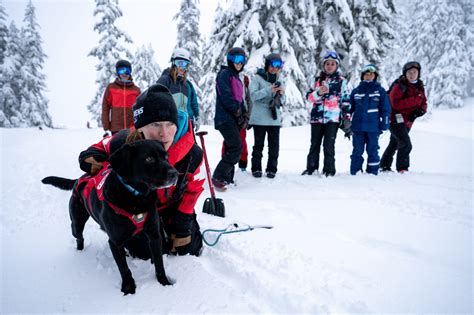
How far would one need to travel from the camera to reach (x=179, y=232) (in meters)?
2.53

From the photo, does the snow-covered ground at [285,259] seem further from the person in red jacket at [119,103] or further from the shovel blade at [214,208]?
the person in red jacket at [119,103]

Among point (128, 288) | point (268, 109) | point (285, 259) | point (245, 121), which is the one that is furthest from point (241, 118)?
point (128, 288)

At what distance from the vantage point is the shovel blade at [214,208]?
354 centimetres

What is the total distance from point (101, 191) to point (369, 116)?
499 cm

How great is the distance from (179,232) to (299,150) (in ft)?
25.3

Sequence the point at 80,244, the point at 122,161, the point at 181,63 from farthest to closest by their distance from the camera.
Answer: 1. the point at 181,63
2. the point at 80,244
3. the point at 122,161

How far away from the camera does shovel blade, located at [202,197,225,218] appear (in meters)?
3.54

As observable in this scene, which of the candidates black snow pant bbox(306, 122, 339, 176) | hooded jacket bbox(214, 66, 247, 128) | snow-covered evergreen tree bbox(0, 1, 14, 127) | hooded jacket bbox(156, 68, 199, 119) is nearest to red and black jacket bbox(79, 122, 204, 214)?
hooded jacket bbox(214, 66, 247, 128)

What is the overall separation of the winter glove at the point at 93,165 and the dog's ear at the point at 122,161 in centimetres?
48

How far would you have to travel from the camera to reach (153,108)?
2.23 meters

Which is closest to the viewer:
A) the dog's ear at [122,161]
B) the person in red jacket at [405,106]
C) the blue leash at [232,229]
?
the dog's ear at [122,161]

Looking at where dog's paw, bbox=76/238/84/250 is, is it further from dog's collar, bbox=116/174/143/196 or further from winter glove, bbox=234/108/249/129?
winter glove, bbox=234/108/249/129

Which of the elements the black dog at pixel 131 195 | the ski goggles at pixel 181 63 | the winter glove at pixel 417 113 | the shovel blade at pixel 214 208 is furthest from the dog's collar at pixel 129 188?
the winter glove at pixel 417 113

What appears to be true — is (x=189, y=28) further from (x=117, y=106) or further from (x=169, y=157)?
(x=169, y=157)
